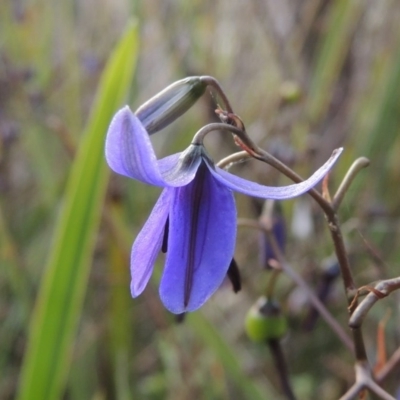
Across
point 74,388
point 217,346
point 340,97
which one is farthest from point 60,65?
point 217,346

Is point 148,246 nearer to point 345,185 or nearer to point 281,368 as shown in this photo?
point 345,185

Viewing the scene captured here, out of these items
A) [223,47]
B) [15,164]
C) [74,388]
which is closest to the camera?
[74,388]

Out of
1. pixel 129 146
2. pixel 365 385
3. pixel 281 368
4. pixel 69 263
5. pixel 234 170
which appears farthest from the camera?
pixel 234 170

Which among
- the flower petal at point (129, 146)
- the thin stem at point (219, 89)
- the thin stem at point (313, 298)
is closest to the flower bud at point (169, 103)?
the thin stem at point (219, 89)

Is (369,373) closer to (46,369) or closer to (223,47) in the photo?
(46,369)

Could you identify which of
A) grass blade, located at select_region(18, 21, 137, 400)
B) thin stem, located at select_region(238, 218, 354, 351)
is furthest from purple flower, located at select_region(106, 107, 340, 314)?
grass blade, located at select_region(18, 21, 137, 400)

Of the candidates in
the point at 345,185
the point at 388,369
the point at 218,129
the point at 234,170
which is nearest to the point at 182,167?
the point at 218,129

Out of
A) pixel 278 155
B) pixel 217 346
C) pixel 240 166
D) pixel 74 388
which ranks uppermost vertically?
pixel 278 155

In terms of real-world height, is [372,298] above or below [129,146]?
below
